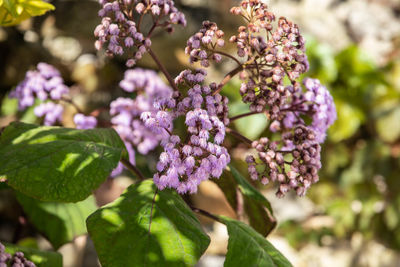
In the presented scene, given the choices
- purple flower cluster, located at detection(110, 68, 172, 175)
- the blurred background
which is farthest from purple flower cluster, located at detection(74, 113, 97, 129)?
the blurred background

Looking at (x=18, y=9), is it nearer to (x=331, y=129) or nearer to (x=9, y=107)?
(x=9, y=107)

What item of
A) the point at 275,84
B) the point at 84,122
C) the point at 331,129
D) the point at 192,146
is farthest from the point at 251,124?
the point at 192,146

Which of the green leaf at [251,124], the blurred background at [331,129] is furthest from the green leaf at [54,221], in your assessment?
the blurred background at [331,129]

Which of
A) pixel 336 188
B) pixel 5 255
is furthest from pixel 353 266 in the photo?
pixel 5 255

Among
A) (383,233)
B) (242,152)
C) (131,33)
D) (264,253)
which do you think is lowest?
(383,233)

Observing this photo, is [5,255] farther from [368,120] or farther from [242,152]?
[368,120]

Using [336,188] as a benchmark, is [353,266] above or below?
below

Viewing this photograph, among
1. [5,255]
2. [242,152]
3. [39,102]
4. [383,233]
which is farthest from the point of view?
[383,233]
